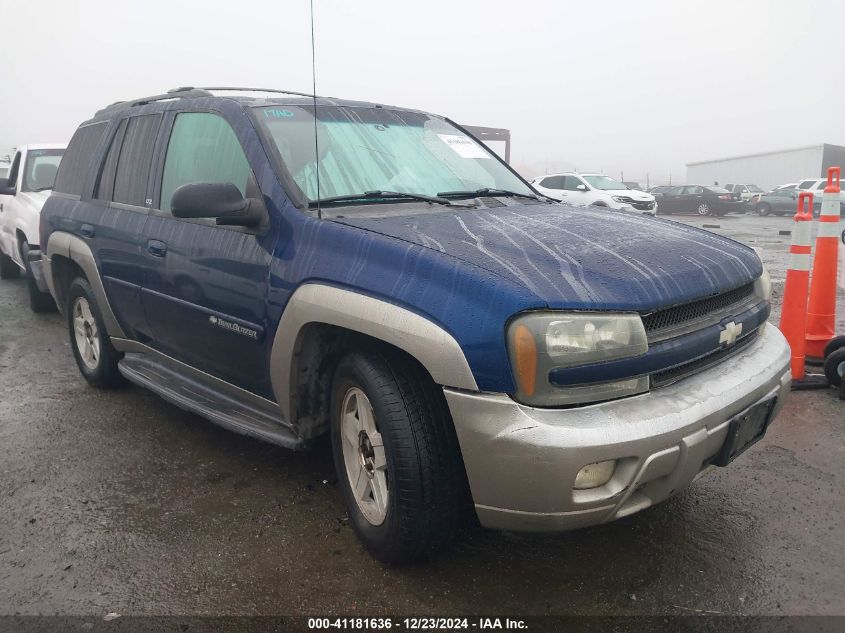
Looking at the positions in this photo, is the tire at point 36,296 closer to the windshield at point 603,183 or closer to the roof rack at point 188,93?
the roof rack at point 188,93

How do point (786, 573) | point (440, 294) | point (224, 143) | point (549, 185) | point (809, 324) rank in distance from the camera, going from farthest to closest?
1. point (549, 185)
2. point (809, 324)
3. point (224, 143)
4. point (786, 573)
5. point (440, 294)

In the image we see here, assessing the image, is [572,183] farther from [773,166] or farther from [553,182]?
[773,166]

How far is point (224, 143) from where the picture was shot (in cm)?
320

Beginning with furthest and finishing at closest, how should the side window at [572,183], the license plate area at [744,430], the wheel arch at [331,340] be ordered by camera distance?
1. the side window at [572,183]
2. the license plate area at [744,430]
3. the wheel arch at [331,340]

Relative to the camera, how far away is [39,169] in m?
7.85

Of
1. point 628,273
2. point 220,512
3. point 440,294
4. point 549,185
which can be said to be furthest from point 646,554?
point 549,185

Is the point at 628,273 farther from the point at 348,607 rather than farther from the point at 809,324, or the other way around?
the point at 809,324

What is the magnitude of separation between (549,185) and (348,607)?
18169mm

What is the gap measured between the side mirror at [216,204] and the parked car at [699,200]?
1096 inches

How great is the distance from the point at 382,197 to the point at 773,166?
48682mm

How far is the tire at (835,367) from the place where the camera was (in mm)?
4230

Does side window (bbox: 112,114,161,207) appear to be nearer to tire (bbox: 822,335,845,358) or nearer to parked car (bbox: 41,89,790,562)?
parked car (bbox: 41,89,790,562)

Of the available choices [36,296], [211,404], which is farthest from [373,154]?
[36,296]

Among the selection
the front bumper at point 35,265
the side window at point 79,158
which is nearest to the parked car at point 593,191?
the front bumper at point 35,265
